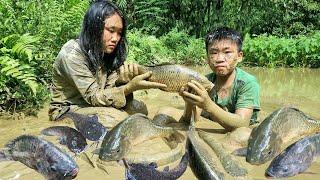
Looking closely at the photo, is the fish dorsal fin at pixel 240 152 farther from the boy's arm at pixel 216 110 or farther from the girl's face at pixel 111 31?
the girl's face at pixel 111 31

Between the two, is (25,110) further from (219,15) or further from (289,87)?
(219,15)

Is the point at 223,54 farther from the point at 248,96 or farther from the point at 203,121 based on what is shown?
A: the point at 203,121

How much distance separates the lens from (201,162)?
4.05m

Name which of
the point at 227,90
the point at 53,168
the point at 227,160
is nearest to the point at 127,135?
the point at 53,168

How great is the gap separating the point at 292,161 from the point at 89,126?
239 centimetres

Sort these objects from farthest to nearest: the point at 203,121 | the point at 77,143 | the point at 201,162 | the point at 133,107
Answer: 1. the point at 133,107
2. the point at 203,121
3. the point at 77,143
4. the point at 201,162


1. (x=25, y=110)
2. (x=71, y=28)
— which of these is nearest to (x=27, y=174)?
(x=25, y=110)

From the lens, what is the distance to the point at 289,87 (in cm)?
1012

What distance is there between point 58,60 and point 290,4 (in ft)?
50.5

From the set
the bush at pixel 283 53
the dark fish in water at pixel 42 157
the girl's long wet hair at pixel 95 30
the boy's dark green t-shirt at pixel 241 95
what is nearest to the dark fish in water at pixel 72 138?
the dark fish in water at pixel 42 157

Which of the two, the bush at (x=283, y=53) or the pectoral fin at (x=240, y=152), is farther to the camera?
the bush at (x=283, y=53)

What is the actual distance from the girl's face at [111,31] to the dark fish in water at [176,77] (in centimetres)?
83

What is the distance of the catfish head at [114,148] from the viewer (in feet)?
14.7

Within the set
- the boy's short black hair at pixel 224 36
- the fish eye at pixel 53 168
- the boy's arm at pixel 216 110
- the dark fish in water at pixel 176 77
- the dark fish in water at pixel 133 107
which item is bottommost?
the dark fish in water at pixel 133 107
